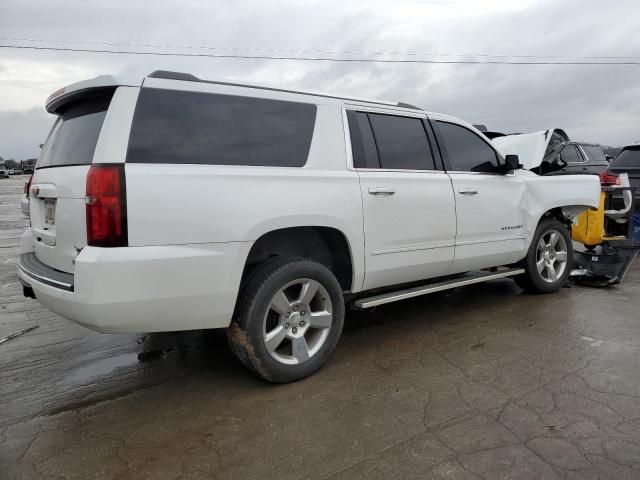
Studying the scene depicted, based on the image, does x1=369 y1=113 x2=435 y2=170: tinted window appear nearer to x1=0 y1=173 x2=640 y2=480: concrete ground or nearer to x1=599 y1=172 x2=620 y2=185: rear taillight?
x1=0 y1=173 x2=640 y2=480: concrete ground

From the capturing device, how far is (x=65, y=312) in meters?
2.80

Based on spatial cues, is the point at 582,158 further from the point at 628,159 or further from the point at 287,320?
the point at 287,320

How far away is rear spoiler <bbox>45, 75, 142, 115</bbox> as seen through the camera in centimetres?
278

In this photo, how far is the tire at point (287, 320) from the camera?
120 inches

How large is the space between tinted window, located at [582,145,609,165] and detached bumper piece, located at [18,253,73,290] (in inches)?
509

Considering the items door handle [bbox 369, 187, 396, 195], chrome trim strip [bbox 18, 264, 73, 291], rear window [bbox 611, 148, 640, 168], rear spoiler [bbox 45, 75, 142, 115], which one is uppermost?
rear spoiler [bbox 45, 75, 142, 115]

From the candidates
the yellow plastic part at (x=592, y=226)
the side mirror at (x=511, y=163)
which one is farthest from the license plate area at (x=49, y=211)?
the yellow plastic part at (x=592, y=226)

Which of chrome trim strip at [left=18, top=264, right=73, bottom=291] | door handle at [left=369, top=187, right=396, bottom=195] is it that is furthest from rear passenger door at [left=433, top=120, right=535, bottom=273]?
chrome trim strip at [left=18, top=264, right=73, bottom=291]

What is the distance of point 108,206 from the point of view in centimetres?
257

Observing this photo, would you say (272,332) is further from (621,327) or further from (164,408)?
(621,327)

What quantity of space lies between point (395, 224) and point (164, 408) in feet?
A: 6.80

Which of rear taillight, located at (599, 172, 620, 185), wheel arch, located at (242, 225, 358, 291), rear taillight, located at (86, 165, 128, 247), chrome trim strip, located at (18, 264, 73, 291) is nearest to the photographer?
rear taillight, located at (86, 165, 128, 247)

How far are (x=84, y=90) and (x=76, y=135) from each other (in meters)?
0.32

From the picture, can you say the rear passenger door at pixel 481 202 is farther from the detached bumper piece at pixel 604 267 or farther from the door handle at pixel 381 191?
the detached bumper piece at pixel 604 267
